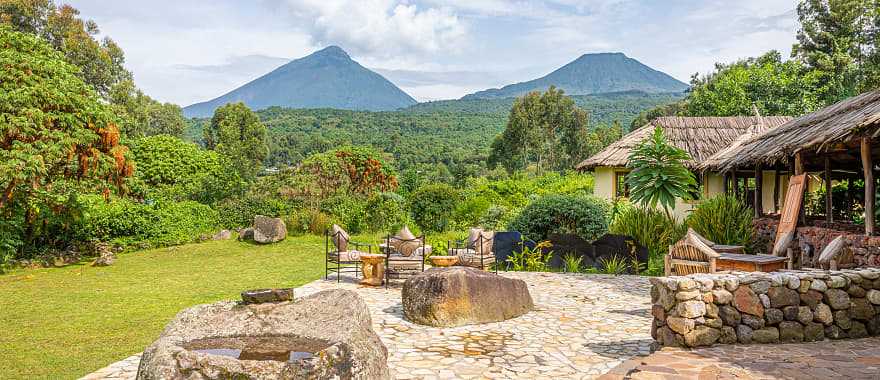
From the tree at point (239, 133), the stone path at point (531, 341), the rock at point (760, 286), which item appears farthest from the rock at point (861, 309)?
the tree at point (239, 133)

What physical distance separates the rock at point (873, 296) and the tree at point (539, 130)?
33.0 metres

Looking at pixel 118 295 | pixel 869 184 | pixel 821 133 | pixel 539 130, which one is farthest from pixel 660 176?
pixel 539 130

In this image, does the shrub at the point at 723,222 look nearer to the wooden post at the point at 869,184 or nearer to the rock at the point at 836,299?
the wooden post at the point at 869,184

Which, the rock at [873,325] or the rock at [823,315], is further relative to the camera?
the rock at [873,325]

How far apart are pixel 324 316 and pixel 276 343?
18.2 inches

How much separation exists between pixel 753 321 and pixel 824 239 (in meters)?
5.38

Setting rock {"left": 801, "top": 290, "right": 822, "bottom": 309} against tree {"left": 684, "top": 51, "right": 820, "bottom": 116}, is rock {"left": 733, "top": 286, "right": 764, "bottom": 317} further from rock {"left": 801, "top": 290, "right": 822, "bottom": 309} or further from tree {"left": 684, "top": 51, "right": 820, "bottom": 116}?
tree {"left": 684, "top": 51, "right": 820, "bottom": 116}

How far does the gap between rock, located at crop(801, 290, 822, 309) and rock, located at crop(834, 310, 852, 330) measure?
9.6 inches

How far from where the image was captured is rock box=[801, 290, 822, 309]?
5.90 metres

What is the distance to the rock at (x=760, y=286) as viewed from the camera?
5.85 meters

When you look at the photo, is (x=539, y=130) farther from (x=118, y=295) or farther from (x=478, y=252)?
(x=118, y=295)

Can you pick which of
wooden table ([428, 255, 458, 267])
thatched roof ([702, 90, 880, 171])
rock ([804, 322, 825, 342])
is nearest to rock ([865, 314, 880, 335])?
rock ([804, 322, 825, 342])

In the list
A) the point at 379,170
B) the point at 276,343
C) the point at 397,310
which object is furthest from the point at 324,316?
the point at 379,170

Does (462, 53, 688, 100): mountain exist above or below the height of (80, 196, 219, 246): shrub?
above
